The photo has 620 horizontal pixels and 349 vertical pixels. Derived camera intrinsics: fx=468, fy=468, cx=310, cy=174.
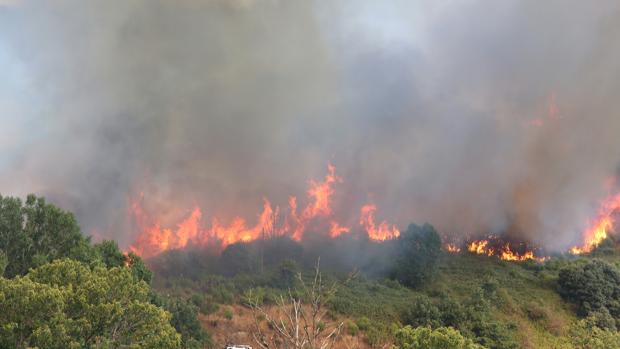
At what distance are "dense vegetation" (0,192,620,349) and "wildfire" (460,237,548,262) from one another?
420 centimetres

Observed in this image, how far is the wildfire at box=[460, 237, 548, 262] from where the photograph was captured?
83.6m

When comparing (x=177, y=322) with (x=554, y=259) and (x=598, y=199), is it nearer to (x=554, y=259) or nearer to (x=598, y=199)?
(x=554, y=259)

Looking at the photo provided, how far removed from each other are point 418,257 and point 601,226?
5050 cm

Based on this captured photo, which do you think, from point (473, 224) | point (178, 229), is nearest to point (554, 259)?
point (473, 224)

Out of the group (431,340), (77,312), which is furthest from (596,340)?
(77,312)

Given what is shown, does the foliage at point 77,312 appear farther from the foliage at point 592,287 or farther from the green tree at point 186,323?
the foliage at point 592,287

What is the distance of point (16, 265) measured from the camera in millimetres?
31266

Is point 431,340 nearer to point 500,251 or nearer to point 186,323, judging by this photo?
point 186,323

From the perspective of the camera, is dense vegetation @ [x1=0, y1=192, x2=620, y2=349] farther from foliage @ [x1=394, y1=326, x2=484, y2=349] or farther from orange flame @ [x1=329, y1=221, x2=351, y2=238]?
orange flame @ [x1=329, y1=221, x2=351, y2=238]

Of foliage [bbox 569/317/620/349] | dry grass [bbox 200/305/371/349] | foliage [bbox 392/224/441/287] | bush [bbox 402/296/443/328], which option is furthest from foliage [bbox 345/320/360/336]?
foliage [bbox 569/317/620/349]

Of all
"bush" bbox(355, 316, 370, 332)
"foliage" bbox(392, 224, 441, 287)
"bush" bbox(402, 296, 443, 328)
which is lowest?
"bush" bbox(355, 316, 370, 332)

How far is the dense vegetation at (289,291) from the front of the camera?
2142cm

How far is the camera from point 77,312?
70.1ft

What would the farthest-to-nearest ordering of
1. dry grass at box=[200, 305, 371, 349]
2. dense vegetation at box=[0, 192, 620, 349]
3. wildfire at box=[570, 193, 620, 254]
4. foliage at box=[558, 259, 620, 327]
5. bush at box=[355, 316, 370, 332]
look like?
wildfire at box=[570, 193, 620, 254] → foliage at box=[558, 259, 620, 327] → bush at box=[355, 316, 370, 332] → dry grass at box=[200, 305, 371, 349] → dense vegetation at box=[0, 192, 620, 349]
